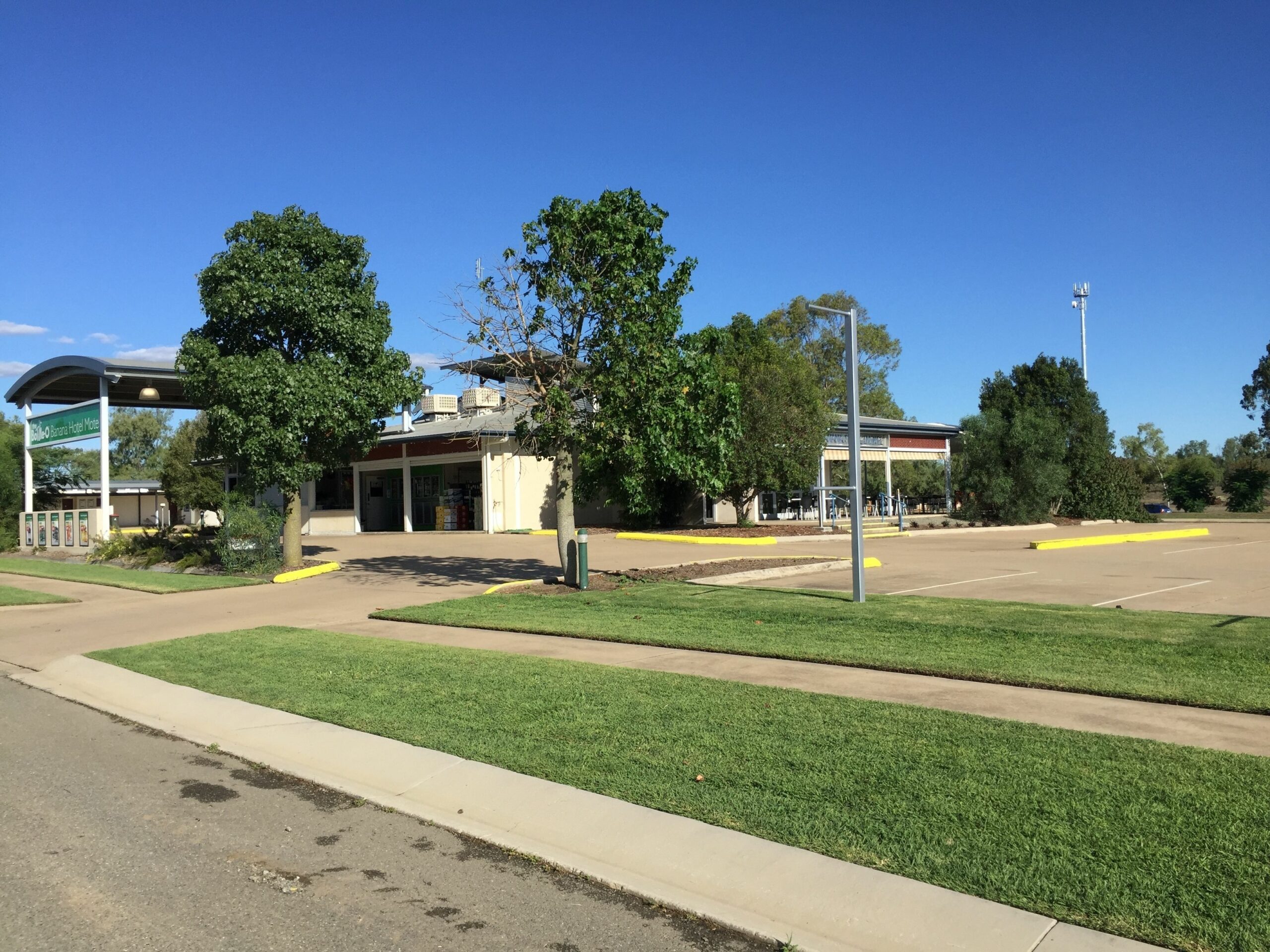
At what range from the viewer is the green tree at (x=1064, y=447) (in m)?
37.3

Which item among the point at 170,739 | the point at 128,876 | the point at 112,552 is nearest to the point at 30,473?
the point at 112,552

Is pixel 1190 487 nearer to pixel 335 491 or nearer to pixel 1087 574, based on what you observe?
pixel 1087 574

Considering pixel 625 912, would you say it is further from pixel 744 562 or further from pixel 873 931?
pixel 744 562

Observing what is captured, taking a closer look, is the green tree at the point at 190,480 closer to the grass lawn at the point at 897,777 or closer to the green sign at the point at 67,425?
the green sign at the point at 67,425

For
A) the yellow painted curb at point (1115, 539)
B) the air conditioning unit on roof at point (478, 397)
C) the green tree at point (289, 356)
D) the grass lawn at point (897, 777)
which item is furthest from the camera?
the yellow painted curb at point (1115, 539)

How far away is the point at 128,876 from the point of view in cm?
505

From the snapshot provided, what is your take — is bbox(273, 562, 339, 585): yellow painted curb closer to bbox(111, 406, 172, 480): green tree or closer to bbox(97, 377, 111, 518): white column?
bbox(97, 377, 111, 518): white column

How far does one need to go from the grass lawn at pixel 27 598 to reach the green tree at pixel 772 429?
768 inches

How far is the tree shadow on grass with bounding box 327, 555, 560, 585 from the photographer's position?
793 inches

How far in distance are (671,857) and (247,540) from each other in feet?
64.5

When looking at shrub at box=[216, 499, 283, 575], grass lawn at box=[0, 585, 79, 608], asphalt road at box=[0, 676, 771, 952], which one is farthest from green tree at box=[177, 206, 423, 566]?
asphalt road at box=[0, 676, 771, 952]

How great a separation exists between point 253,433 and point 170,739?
14213 mm

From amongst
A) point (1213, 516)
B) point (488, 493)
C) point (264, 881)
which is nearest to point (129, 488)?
point (488, 493)

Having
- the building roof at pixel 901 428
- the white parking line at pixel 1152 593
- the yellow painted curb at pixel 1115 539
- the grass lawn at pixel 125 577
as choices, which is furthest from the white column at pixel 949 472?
the grass lawn at pixel 125 577
